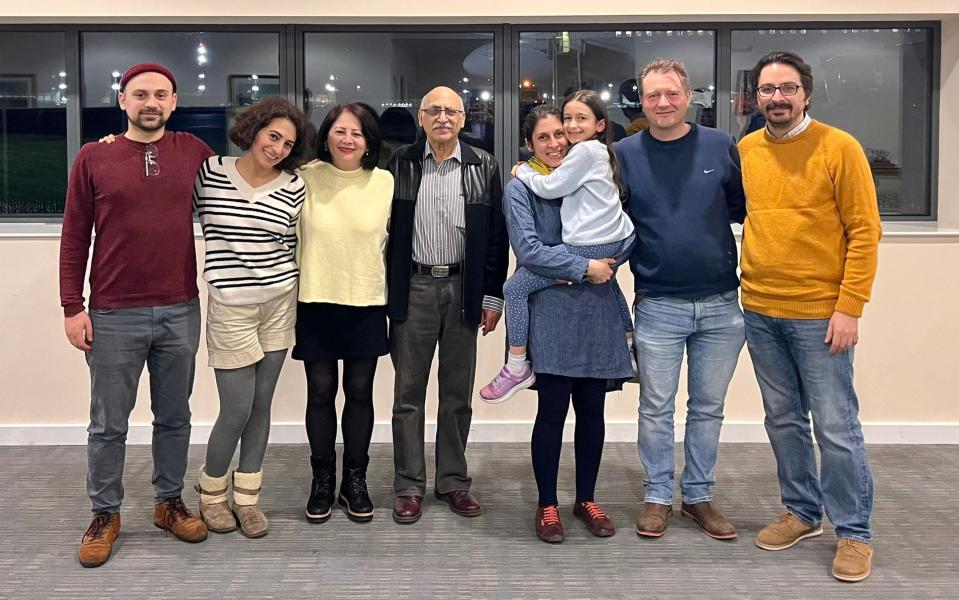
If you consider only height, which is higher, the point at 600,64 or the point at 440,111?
the point at 600,64

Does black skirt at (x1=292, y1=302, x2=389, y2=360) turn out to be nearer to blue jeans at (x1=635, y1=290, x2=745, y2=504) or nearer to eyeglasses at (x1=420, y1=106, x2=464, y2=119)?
eyeglasses at (x1=420, y1=106, x2=464, y2=119)

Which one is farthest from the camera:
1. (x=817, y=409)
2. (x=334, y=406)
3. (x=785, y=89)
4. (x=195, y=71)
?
(x=195, y=71)

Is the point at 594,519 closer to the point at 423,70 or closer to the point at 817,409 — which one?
the point at 817,409

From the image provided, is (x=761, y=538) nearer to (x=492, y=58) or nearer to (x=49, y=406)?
(x=492, y=58)

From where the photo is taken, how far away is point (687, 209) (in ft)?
8.74

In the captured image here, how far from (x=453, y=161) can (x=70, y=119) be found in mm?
2395

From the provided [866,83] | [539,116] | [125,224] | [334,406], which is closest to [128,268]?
[125,224]

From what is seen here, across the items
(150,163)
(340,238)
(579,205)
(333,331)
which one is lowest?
(333,331)

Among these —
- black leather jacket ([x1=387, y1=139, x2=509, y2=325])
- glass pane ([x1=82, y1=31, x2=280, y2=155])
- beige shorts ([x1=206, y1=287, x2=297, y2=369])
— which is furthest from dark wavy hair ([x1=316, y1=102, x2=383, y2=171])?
glass pane ([x1=82, y1=31, x2=280, y2=155])

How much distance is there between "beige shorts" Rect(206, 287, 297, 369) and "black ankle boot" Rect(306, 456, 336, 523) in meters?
0.49

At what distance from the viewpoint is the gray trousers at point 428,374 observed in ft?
9.54

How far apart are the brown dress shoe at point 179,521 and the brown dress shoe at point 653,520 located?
1.51m

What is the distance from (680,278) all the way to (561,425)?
650 millimetres

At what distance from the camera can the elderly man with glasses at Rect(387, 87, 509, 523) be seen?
9.39 feet
